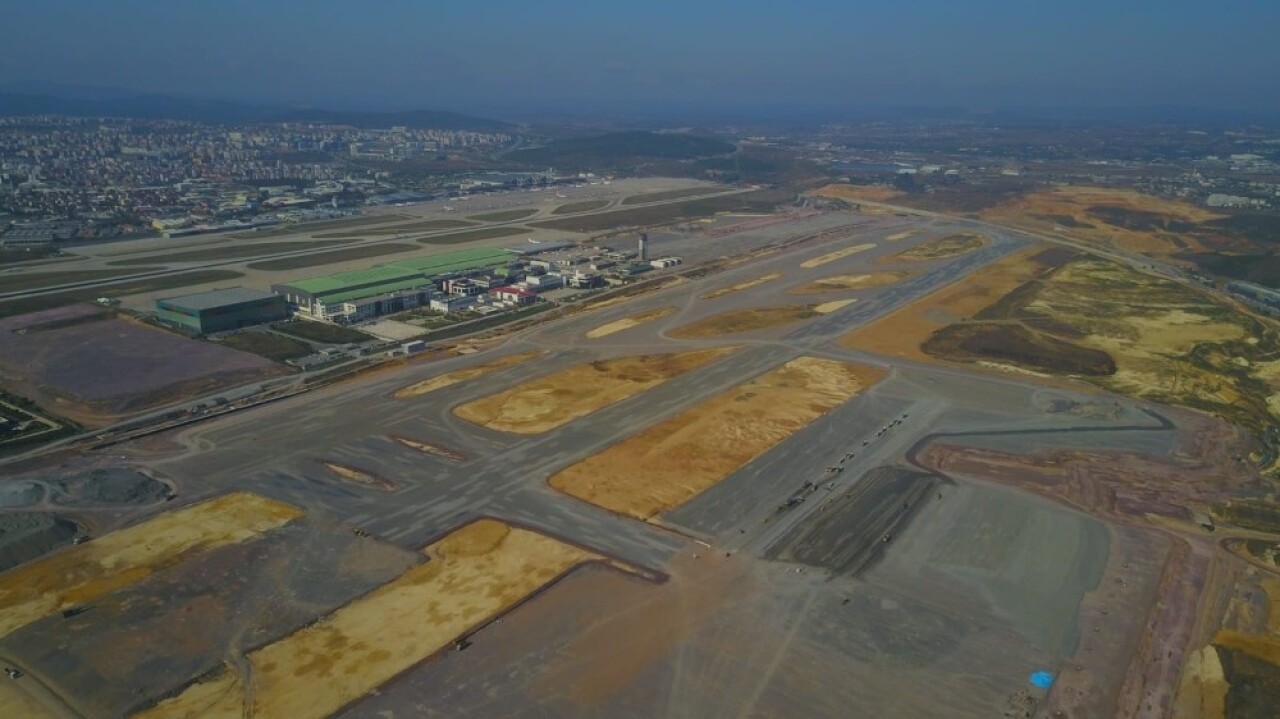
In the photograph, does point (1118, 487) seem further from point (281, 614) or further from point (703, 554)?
point (281, 614)

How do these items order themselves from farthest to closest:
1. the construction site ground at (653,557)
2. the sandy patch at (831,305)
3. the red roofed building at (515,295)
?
1. the red roofed building at (515,295)
2. the sandy patch at (831,305)
3. the construction site ground at (653,557)

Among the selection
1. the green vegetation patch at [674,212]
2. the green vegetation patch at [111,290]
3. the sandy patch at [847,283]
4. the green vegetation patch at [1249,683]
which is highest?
the green vegetation patch at [674,212]

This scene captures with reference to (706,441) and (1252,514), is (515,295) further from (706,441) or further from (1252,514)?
(1252,514)

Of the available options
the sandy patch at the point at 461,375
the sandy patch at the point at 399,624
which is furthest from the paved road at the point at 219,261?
the sandy patch at the point at 399,624

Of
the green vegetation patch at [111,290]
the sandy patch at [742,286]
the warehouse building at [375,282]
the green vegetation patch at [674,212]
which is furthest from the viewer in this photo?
the green vegetation patch at [674,212]

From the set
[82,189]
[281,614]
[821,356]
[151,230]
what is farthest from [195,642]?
[82,189]

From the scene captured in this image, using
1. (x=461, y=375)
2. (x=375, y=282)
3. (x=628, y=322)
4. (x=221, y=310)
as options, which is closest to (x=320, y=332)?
(x=221, y=310)

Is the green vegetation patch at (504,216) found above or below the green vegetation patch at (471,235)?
above

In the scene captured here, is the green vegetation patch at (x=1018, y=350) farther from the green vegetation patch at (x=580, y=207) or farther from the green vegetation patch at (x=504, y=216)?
the green vegetation patch at (x=580, y=207)

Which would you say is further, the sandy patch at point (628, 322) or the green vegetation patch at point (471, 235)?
the green vegetation patch at point (471, 235)
